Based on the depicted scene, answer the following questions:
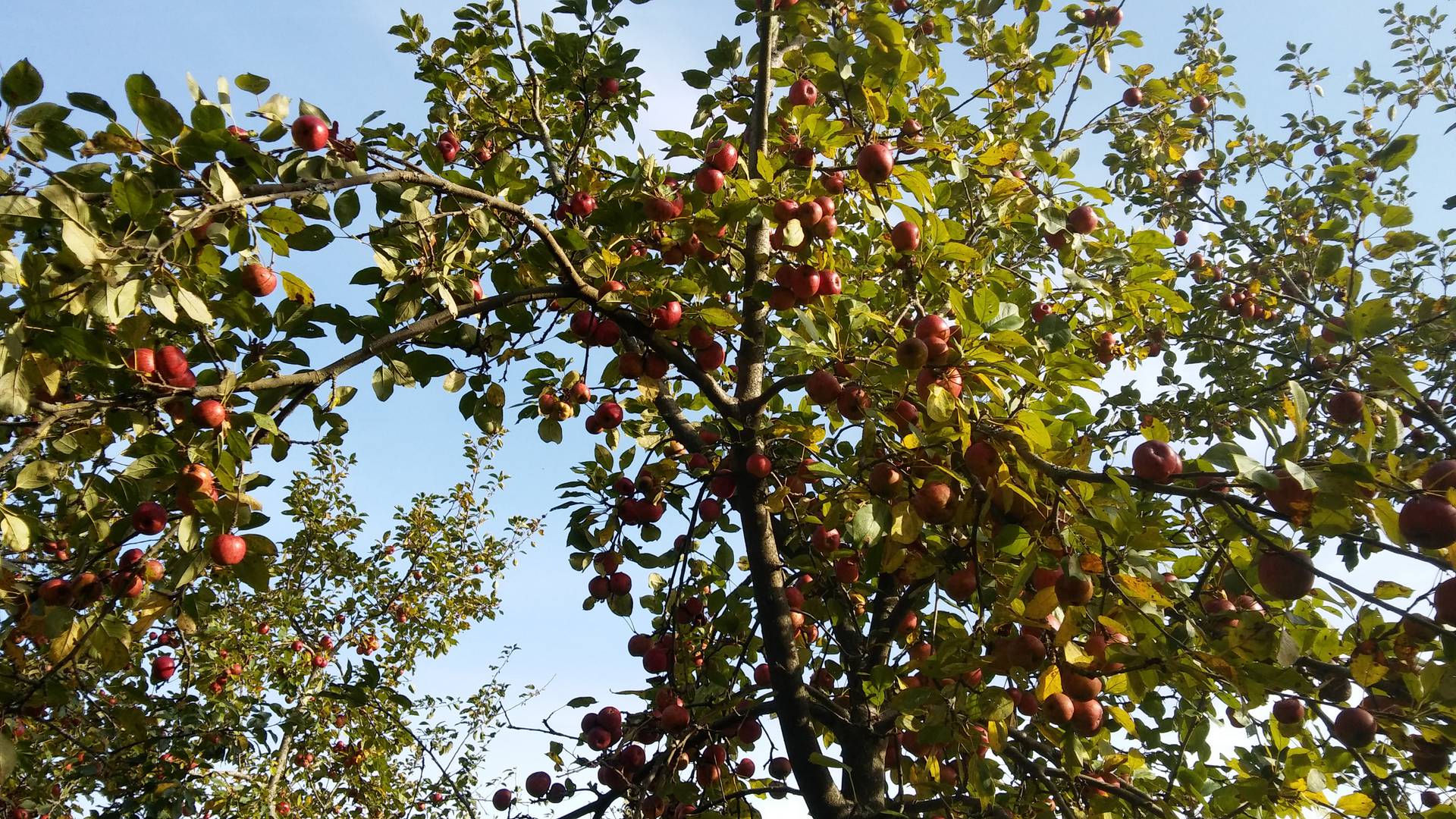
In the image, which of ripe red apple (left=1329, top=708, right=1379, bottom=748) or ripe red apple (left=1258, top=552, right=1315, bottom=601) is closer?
ripe red apple (left=1258, top=552, right=1315, bottom=601)

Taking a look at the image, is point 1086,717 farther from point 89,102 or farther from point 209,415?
point 89,102

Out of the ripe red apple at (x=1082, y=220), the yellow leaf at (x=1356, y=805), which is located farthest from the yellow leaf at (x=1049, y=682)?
the ripe red apple at (x=1082, y=220)

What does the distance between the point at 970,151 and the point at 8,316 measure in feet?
10.6

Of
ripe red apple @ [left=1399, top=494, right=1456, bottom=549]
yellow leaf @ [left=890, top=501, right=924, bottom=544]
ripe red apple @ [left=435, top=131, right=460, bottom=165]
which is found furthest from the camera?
ripe red apple @ [left=435, top=131, right=460, bottom=165]

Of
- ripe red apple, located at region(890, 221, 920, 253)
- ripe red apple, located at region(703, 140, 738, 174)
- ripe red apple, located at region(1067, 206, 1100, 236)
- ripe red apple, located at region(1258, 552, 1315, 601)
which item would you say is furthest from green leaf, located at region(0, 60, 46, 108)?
ripe red apple, located at region(1067, 206, 1100, 236)

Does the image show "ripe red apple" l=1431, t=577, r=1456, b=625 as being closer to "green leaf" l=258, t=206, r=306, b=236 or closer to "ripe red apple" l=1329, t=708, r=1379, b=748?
"ripe red apple" l=1329, t=708, r=1379, b=748

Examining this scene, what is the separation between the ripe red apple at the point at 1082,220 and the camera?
3.00 m

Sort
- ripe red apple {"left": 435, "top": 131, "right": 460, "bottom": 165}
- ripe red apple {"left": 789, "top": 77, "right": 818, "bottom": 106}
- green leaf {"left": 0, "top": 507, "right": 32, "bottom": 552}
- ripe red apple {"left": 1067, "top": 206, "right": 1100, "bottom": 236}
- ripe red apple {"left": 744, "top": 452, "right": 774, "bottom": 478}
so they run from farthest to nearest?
ripe red apple {"left": 435, "top": 131, "right": 460, "bottom": 165}
ripe red apple {"left": 789, "top": 77, "right": 818, "bottom": 106}
ripe red apple {"left": 1067, "top": 206, "right": 1100, "bottom": 236}
ripe red apple {"left": 744, "top": 452, "right": 774, "bottom": 478}
green leaf {"left": 0, "top": 507, "right": 32, "bottom": 552}

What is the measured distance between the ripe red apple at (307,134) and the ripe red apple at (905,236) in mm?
1640

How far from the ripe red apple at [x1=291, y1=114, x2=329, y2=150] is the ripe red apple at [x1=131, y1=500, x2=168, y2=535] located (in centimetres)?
101

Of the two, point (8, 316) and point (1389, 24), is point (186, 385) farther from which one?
point (1389, 24)

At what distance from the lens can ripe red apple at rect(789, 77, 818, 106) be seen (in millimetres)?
3293

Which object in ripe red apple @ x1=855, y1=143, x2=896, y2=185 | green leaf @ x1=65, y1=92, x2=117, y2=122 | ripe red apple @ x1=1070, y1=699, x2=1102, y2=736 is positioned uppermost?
ripe red apple @ x1=855, y1=143, x2=896, y2=185

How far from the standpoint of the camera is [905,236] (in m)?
2.58
